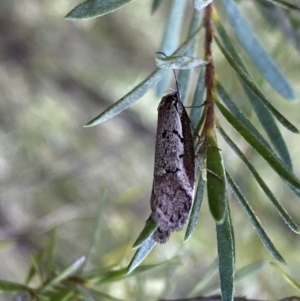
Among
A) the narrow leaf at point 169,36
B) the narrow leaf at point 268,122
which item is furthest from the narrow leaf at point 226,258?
the narrow leaf at point 169,36

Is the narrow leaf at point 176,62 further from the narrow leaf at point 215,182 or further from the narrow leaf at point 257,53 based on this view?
the narrow leaf at point 257,53

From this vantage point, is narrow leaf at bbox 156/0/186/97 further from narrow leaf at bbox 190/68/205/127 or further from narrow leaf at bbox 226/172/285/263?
narrow leaf at bbox 226/172/285/263

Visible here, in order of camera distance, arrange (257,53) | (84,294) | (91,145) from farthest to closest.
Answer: (91,145), (257,53), (84,294)

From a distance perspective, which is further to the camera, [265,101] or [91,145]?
[91,145]

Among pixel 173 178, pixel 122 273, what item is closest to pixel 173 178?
pixel 173 178

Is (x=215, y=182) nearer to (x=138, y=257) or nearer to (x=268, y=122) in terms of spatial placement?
(x=138, y=257)

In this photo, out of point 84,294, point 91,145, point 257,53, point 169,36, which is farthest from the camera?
point 91,145

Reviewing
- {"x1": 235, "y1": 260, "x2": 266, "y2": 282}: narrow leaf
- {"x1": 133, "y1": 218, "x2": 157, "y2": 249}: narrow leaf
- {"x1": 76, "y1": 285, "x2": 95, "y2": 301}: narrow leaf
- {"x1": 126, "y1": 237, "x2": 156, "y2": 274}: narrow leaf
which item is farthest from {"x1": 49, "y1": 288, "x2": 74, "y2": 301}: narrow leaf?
{"x1": 235, "y1": 260, "x2": 266, "y2": 282}: narrow leaf
